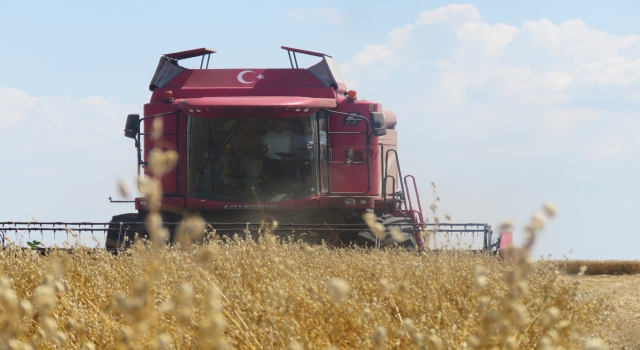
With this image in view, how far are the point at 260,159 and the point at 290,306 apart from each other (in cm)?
594

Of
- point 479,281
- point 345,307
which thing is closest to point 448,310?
point 345,307

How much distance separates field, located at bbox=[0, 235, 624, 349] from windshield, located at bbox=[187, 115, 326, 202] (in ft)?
8.90

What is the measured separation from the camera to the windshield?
8.48m

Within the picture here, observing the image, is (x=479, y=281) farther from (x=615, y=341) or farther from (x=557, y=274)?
(x=615, y=341)

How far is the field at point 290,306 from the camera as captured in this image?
5.42ft

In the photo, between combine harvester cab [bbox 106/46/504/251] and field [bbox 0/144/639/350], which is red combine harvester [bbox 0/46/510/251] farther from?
field [bbox 0/144/639/350]

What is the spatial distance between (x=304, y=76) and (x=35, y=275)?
18.3 feet

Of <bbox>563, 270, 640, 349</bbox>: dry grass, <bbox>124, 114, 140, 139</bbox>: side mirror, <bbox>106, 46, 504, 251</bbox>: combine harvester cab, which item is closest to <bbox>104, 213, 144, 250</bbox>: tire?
<bbox>106, 46, 504, 251</bbox>: combine harvester cab

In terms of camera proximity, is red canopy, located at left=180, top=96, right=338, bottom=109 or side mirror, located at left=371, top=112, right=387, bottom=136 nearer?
red canopy, located at left=180, top=96, right=338, bottom=109

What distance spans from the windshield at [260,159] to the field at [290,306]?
2.71 meters

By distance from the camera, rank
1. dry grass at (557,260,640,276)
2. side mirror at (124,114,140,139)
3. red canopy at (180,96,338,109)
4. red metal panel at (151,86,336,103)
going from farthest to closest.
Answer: dry grass at (557,260,640,276)
red metal panel at (151,86,336,103)
side mirror at (124,114,140,139)
red canopy at (180,96,338,109)

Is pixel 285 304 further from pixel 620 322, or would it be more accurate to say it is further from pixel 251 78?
pixel 251 78

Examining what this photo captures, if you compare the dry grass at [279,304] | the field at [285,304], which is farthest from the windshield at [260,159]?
the dry grass at [279,304]

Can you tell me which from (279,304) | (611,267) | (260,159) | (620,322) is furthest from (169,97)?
(611,267)
